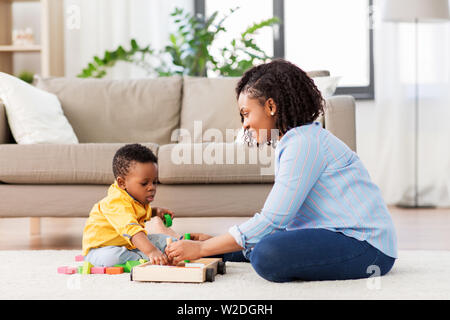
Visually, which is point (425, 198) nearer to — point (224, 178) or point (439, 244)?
point (439, 244)

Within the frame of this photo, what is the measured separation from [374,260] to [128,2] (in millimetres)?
3239

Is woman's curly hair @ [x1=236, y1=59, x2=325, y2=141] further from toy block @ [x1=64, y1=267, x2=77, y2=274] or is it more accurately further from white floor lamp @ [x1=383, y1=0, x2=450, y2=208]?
white floor lamp @ [x1=383, y1=0, x2=450, y2=208]

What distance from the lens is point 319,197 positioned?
1.51 metres

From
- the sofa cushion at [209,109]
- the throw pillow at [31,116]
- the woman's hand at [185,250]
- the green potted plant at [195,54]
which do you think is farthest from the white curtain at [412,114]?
the woman's hand at [185,250]

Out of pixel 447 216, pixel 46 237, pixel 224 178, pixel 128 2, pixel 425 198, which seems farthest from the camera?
pixel 128 2

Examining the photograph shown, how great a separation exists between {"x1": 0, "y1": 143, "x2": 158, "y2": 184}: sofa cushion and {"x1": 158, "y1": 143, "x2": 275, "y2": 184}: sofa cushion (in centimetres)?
23

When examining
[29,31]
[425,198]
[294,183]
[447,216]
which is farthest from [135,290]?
[29,31]

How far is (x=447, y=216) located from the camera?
3418 millimetres

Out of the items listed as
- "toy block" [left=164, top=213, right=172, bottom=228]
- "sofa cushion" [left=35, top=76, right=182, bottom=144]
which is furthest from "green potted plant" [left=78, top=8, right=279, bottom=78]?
"toy block" [left=164, top=213, right=172, bottom=228]

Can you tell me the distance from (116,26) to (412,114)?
212 cm

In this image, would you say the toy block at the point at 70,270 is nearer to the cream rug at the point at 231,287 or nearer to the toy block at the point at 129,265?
the cream rug at the point at 231,287

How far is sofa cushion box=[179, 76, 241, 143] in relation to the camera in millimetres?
2975

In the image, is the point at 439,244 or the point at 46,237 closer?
the point at 439,244

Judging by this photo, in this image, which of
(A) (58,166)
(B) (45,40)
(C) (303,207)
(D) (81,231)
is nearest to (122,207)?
(C) (303,207)
